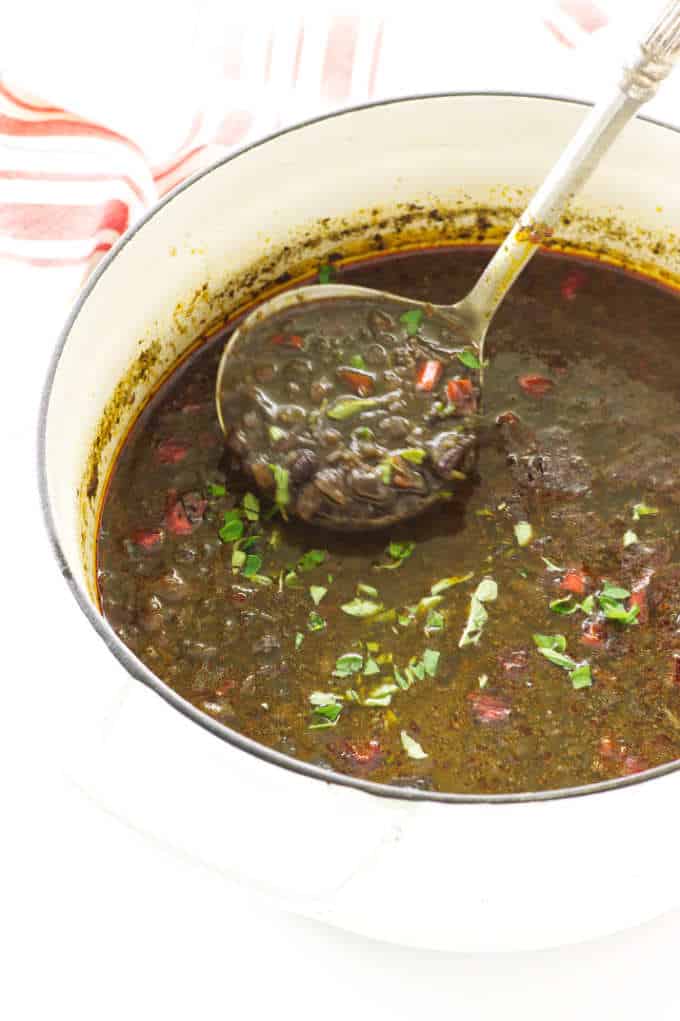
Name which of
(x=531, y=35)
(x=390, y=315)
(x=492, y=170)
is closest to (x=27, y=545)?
→ (x=390, y=315)

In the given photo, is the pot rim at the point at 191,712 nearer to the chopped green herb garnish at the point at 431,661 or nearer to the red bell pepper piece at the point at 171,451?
the chopped green herb garnish at the point at 431,661

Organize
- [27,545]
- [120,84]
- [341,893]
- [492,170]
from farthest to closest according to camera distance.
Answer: [120,84], [492,170], [27,545], [341,893]

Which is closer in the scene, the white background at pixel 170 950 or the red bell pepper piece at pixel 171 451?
the white background at pixel 170 950

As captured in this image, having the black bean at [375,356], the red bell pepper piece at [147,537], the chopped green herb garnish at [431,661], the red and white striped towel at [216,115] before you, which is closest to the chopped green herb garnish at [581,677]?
the chopped green herb garnish at [431,661]

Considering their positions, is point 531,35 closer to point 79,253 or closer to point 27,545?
point 79,253

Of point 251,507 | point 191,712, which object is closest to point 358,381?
point 251,507
